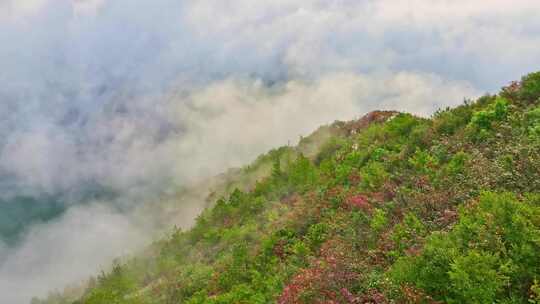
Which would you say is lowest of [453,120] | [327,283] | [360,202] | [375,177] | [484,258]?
[484,258]

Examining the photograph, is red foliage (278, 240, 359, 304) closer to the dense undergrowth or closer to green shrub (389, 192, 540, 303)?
the dense undergrowth

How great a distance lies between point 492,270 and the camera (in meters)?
8.05

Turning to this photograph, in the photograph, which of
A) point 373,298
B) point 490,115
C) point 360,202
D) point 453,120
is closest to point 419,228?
point 373,298

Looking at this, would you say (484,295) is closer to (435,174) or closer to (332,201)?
(435,174)

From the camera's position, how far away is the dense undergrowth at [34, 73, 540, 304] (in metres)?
8.62

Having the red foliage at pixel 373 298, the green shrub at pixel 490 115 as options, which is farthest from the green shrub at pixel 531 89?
the red foliage at pixel 373 298

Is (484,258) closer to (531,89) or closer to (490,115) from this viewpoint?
(490,115)

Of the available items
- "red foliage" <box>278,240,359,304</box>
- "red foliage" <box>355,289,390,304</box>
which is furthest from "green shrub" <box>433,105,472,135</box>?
"red foliage" <box>355,289,390,304</box>

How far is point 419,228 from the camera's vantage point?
39.1 feet

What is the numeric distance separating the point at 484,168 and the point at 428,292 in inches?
225

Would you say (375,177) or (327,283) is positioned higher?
(375,177)

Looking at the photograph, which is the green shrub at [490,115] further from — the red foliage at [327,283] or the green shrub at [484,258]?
the green shrub at [484,258]

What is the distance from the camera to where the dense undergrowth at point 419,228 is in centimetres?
862

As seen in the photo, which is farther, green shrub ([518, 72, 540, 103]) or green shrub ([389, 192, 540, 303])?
green shrub ([518, 72, 540, 103])
